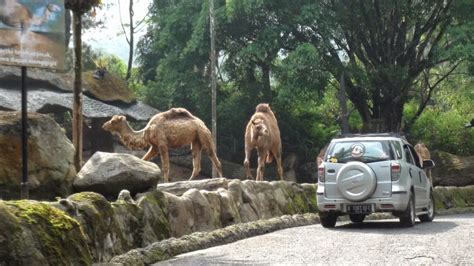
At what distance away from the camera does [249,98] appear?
33.5m

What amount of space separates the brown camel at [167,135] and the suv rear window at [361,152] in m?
4.40

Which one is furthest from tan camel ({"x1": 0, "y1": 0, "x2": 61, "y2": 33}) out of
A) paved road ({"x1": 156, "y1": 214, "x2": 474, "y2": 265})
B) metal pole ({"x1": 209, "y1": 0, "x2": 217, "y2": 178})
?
metal pole ({"x1": 209, "y1": 0, "x2": 217, "y2": 178})

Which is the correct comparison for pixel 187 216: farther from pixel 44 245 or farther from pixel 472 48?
pixel 472 48

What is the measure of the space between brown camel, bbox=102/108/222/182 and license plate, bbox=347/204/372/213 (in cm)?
488

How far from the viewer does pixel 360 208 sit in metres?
15.1

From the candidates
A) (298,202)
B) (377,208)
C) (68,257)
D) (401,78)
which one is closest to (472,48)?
(401,78)

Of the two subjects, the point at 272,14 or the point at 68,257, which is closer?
the point at 68,257

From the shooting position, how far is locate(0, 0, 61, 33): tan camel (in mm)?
10617

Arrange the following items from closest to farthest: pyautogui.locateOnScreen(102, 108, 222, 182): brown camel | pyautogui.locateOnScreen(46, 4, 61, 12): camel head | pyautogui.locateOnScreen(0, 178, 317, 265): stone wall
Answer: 1. pyautogui.locateOnScreen(0, 178, 317, 265): stone wall
2. pyautogui.locateOnScreen(46, 4, 61, 12): camel head
3. pyautogui.locateOnScreen(102, 108, 222, 182): brown camel

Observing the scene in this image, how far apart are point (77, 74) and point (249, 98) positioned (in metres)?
19.8

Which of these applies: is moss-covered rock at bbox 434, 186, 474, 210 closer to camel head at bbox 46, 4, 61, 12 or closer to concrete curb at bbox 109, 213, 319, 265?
concrete curb at bbox 109, 213, 319, 265

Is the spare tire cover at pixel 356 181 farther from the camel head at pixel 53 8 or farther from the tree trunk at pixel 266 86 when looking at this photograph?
the tree trunk at pixel 266 86

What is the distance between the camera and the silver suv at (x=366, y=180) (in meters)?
15.0

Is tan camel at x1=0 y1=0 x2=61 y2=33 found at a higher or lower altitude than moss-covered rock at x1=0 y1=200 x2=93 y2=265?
higher
